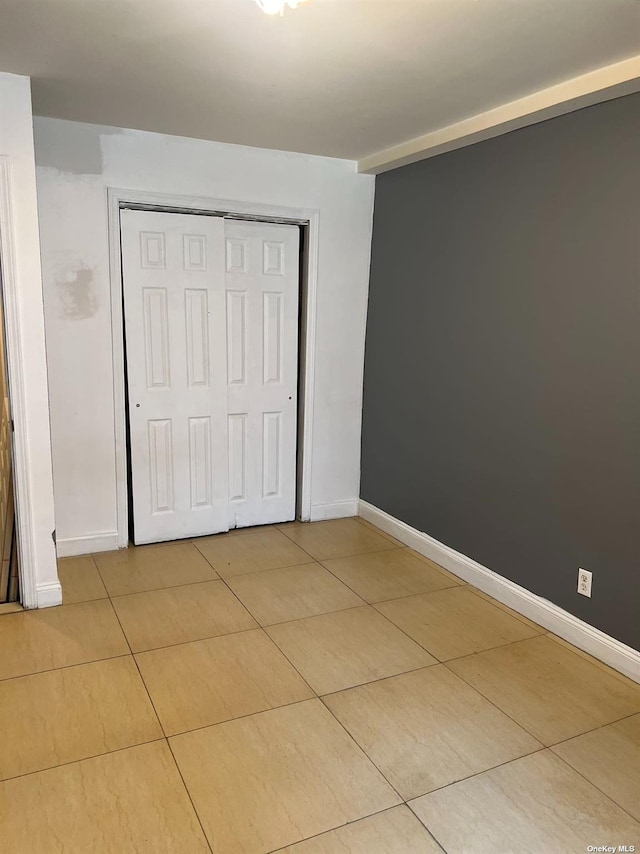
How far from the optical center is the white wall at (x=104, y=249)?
327cm

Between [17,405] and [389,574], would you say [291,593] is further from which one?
[17,405]

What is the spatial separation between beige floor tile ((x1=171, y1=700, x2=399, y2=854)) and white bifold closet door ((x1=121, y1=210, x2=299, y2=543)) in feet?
6.04

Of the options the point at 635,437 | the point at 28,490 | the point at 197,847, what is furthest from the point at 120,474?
the point at 635,437

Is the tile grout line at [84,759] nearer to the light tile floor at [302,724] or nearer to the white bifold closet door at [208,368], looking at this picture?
the light tile floor at [302,724]

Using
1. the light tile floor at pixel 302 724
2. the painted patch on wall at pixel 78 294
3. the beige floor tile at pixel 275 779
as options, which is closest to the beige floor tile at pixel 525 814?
the light tile floor at pixel 302 724

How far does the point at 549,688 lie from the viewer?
98.0 inches

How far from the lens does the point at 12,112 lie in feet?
8.54

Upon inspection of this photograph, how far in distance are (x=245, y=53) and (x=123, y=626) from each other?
2.43 m

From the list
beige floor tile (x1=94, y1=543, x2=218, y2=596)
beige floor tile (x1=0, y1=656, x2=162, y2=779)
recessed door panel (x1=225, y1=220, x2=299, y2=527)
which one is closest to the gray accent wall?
recessed door panel (x1=225, y1=220, x2=299, y2=527)

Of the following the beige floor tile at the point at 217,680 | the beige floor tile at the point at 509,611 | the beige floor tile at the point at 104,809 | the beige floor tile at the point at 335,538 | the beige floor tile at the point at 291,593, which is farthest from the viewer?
the beige floor tile at the point at 335,538

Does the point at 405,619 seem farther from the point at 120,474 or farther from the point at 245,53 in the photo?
the point at 245,53

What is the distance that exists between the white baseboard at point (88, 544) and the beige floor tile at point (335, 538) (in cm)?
109

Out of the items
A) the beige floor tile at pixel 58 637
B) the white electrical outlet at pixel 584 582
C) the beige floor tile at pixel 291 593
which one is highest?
the white electrical outlet at pixel 584 582

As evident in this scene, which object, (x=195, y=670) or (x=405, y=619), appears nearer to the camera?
(x=195, y=670)
